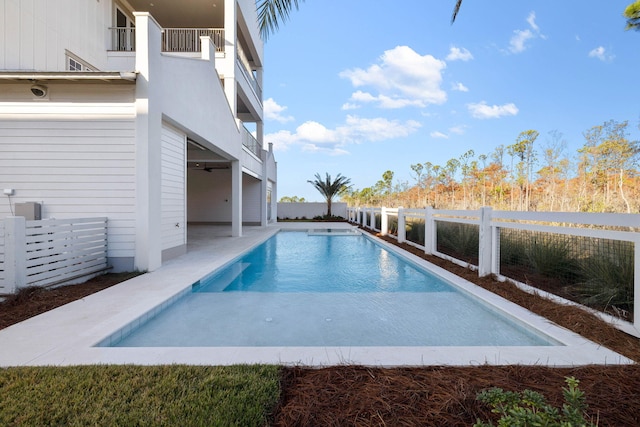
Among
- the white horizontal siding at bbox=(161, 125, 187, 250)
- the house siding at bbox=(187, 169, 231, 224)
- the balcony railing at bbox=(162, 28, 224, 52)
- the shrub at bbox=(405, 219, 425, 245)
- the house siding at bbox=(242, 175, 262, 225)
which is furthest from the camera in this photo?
the house siding at bbox=(242, 175, 262, 225)

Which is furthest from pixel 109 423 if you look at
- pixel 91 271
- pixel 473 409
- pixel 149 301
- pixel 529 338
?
pixel 91 271

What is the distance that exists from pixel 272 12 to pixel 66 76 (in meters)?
4.74

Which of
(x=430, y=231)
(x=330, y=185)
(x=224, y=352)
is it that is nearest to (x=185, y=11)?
(x=430, y=231)

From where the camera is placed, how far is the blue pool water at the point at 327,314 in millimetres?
3498

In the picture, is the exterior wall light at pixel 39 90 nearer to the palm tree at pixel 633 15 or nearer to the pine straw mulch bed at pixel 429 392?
the pine straw mulch bed at pixel 429 392

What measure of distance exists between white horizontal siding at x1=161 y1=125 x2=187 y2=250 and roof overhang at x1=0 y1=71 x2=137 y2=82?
4.91 ft

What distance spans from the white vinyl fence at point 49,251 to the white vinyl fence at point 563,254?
694 cm

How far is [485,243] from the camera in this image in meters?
5.79

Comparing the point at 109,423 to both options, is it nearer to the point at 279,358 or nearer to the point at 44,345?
the point at 279,358

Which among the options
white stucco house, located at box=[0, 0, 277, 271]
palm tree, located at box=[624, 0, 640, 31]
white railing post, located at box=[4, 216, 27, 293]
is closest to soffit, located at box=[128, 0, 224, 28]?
white stucco house, located at box=[0, 0, 277, 271]

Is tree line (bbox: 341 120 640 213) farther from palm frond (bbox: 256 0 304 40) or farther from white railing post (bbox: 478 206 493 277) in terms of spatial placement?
palm frond (bbox: 256 0 304 40)

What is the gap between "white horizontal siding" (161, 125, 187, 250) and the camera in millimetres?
7121

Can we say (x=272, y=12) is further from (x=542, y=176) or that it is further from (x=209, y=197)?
(x=542, y=176)

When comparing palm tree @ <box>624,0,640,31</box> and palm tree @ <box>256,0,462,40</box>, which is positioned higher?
palm tree @ <box>624,0,640,31</box>
